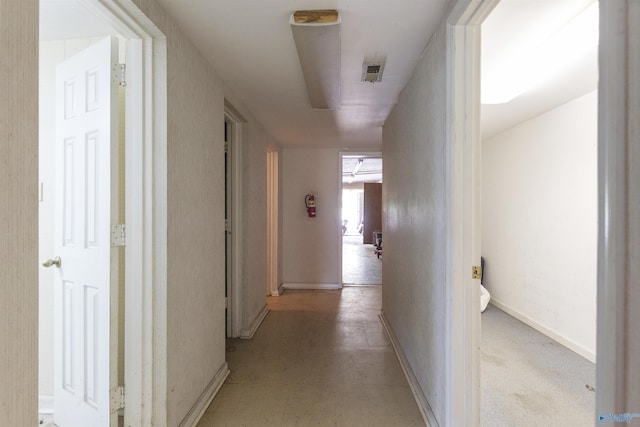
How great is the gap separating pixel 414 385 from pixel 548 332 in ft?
6.04

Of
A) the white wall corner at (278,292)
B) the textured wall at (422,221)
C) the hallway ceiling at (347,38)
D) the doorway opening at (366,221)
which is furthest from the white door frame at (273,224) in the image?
the textured wall at (422,221)

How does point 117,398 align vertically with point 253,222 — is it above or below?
below

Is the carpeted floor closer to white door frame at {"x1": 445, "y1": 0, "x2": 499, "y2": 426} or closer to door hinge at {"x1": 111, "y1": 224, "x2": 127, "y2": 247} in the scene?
white door frame at {"x1": 445, "y1": 0, "x2": 499, "y2": 426}

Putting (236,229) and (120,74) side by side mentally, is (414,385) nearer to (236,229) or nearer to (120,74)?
(236,229)

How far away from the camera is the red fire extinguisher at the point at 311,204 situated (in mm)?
4801

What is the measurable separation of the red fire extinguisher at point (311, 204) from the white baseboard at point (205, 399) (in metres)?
2.89

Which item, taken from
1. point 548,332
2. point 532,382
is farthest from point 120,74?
point 548,332

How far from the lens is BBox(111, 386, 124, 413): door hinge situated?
1.47 m

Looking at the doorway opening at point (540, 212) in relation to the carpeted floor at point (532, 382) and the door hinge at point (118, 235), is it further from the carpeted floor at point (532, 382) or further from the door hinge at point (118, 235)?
the door hinge at point (118, 235)

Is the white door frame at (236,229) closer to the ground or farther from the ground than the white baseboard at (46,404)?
farther from the ground

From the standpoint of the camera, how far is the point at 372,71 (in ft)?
6.91
